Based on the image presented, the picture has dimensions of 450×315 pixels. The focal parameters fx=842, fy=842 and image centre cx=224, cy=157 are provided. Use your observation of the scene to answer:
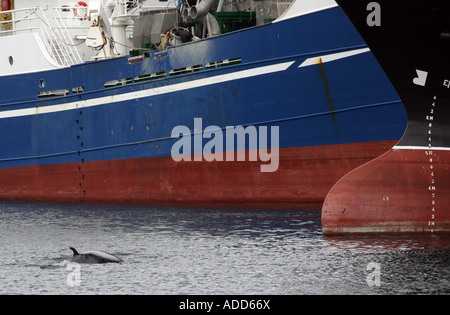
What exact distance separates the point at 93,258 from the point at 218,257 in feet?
6.05

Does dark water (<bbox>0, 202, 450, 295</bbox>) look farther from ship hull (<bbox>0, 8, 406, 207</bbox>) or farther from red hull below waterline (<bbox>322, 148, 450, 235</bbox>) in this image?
ship hull (<bbox>0, 8, 406, 207</bbox>)

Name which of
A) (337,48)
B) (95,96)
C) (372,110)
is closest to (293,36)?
(337,48)

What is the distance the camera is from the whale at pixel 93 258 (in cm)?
1235

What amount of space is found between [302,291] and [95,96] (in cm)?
1104

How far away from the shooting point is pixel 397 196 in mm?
13156

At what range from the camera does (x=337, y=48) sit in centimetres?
1639

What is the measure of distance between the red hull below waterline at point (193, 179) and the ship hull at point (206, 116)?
24mm

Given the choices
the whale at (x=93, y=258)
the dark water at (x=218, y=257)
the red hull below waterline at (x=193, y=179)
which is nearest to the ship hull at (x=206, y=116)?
the red hull below waterline at (x=193, y=179)

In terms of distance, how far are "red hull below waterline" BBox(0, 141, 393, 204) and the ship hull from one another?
0.08 feet

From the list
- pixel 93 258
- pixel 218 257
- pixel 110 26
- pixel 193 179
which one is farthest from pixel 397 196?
pixel 110 26

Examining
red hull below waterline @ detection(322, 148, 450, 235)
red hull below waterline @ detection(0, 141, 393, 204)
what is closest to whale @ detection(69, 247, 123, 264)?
red hull below waterline @ detection(322, 148, 450, 235)

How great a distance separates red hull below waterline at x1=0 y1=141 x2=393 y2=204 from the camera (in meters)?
16.7
